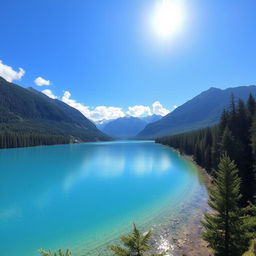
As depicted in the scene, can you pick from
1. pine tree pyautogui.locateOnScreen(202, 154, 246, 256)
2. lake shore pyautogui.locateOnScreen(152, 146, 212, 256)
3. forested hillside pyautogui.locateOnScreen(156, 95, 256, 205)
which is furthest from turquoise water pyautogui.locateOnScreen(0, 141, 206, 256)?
pine tree pyautogui.locateOnScreen(202, 154, 246, 256)

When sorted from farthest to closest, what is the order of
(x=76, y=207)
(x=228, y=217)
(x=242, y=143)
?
(x=242, y=143)
(x=76, y=207)
(x=228, y=217)

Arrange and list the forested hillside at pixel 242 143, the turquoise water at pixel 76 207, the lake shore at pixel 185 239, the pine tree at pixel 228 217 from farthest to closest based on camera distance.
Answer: the forested hillside at pixel 242 143, the turquoise water at pixel 76 207, the lake shore at pixel 185 239, the pine tree at pixel 228 217

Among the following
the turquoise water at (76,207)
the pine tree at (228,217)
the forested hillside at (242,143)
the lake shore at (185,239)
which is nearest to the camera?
the pine tree at (228,217)

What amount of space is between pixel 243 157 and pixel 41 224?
31060 mm

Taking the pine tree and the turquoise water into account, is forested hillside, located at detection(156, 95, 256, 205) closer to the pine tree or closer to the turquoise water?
the turquoise water

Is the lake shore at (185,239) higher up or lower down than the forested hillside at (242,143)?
lower down

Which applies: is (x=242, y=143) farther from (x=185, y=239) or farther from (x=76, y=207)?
(x=76, y=207)

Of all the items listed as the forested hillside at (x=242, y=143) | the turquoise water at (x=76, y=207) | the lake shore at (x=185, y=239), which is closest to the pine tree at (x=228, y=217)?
the lake shore at (x=185, y=239)

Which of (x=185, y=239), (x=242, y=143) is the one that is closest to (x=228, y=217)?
(x=185, y=239)

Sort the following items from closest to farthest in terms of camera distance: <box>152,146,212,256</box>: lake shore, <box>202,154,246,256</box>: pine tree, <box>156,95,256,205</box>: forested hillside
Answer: <box>202,154,246,256</box>: pine tree
<box>152,146,212,256</box>: lake shore
<box>156,95,256,205</box>: forested hillside

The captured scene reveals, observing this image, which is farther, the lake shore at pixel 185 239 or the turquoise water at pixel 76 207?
the turquoise water at pixel 76 207

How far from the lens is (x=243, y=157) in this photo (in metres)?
32.7

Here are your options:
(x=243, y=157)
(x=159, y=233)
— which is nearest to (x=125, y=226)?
(x=159, y=233)

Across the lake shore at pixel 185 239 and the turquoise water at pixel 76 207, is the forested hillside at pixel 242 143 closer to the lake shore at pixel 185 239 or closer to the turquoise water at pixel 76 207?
the lake shore at pixel 185 239
